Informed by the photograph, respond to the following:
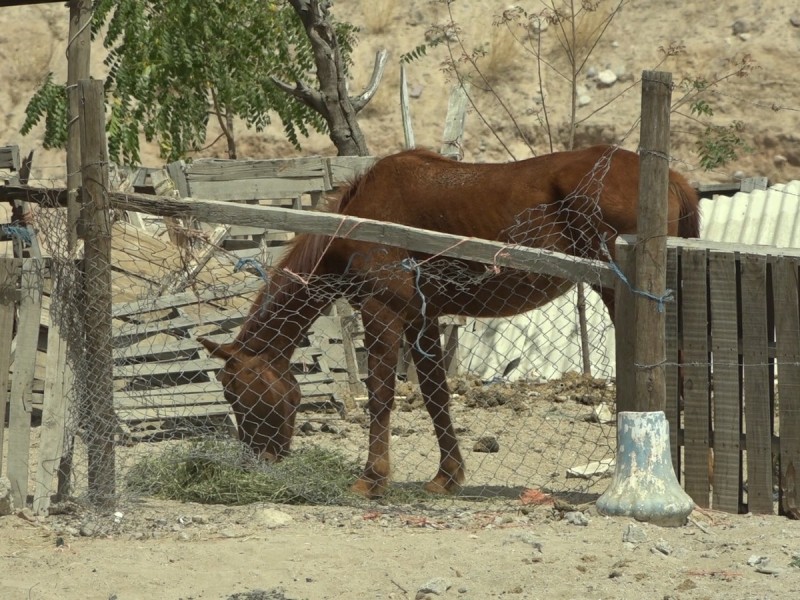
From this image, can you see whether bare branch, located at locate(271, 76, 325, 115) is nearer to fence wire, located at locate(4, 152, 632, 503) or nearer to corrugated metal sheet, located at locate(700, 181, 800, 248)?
fence wire, located at locate(4, 152, 632, 503)

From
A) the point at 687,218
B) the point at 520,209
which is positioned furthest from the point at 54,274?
the point at 687,218

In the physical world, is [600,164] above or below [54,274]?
above

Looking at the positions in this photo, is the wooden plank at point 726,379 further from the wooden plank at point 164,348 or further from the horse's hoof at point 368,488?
the wooden plank at point 164,348

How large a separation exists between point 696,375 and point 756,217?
6026 millimetres

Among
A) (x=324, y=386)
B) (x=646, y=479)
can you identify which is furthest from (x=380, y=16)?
(x=646, y=479)

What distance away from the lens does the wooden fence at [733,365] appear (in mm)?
5488

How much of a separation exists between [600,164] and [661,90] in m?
1.21

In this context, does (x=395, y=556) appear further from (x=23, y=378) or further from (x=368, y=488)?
(x=23, y=378)

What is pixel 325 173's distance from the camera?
10047mm

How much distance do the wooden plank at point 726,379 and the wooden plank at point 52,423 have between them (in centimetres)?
319

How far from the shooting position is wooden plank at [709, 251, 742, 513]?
18.1 ft

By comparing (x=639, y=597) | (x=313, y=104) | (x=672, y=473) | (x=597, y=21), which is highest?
(x=597, y=21)

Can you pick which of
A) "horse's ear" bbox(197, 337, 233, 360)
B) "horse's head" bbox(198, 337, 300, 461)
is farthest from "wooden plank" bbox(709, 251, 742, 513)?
"horse's ear" bbox(197, 337, 233, 360)

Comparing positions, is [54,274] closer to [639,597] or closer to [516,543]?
[516,543]
